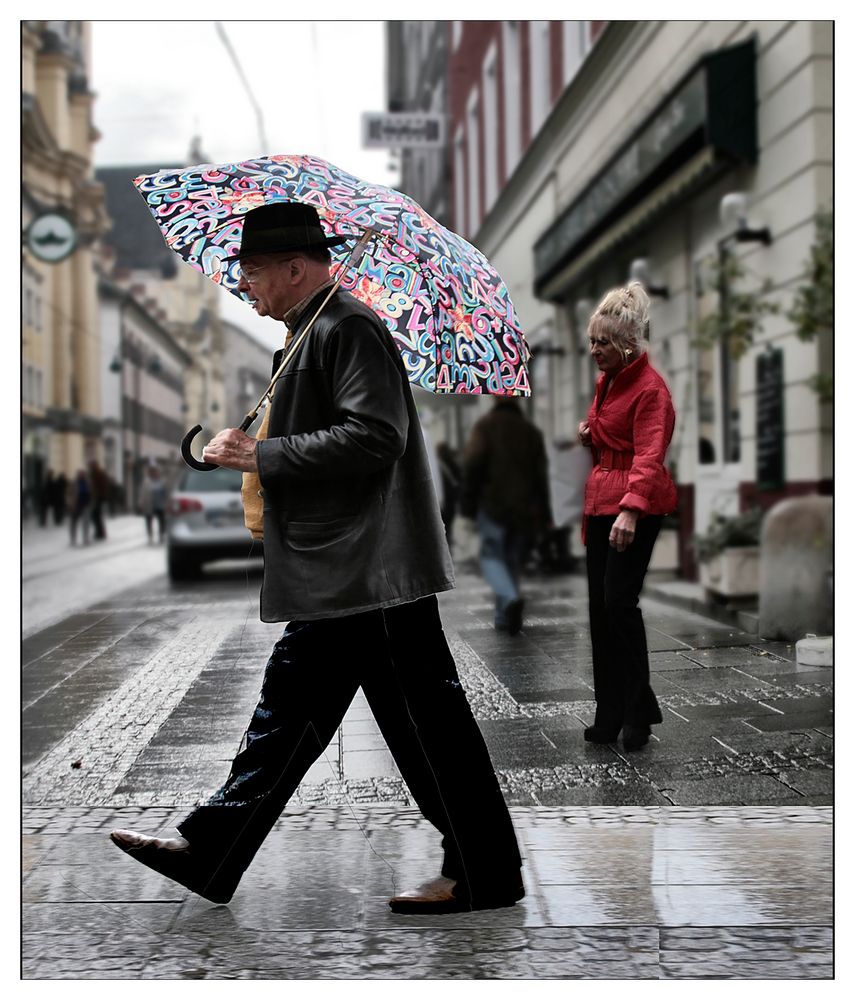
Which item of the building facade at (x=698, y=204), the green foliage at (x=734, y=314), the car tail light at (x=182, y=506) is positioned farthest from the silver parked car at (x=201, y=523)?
the green foliage at (x=734, y=314)

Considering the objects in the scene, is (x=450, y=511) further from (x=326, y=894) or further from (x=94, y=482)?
(x=326, y=894)

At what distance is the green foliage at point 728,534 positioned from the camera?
275 inches

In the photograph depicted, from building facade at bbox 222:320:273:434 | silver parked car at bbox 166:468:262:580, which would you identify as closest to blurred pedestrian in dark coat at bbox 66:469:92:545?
silver parked car at bbox 166:468:262:580

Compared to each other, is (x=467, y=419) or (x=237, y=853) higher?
(x=467, y=419)

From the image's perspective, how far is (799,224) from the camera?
8.46m

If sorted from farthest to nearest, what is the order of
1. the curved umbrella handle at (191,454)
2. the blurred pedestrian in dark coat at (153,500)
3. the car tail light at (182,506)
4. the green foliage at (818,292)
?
the green foliage at (818,292)
the car tail light at (182,506)
the blurred pedestrian in dark coat at (153,500)
the curved umbrella handle at (191,454)

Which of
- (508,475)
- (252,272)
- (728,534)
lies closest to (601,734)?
(252,272)

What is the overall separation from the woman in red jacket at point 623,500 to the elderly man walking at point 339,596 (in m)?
0.47

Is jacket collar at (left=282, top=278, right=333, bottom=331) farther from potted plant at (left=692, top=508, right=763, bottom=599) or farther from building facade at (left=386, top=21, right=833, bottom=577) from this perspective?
building facade at (left=386, top=21, right=833, bottom=577)

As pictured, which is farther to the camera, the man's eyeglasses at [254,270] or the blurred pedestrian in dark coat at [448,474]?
the blurred pedestrian in dark coat at [448,474]

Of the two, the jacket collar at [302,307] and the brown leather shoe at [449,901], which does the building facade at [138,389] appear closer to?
the jacket collar at [302,307]
